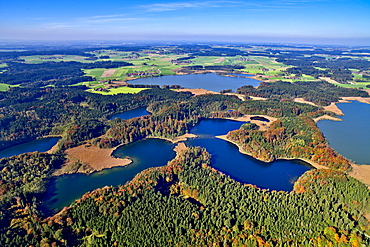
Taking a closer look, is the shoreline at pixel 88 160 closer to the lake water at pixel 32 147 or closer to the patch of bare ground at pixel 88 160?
the patch of bare ground at pixel 88 160

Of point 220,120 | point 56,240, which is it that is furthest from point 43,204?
point 220,120

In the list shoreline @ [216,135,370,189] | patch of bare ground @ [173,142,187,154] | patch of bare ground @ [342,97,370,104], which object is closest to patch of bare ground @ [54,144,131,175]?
patch of bare ground @ [173,142,187,154]

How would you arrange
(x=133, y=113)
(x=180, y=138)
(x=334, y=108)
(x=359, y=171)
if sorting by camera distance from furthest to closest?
(x=334, y=108)
(x=133, y=113)
(x=180, y=138)
(x=359, y=171)

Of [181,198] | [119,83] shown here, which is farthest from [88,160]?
[119,83]

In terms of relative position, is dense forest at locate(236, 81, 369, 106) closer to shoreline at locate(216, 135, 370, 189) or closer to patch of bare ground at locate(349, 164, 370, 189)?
patch of bare ground at locate(349, 164, 370, 189)

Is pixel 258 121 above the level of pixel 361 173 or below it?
above

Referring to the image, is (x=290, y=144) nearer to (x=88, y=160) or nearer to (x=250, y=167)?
(x=250, y=167)

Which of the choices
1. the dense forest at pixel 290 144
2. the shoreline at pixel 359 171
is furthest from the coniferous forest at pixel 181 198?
the shoreline at pixel 359 171
